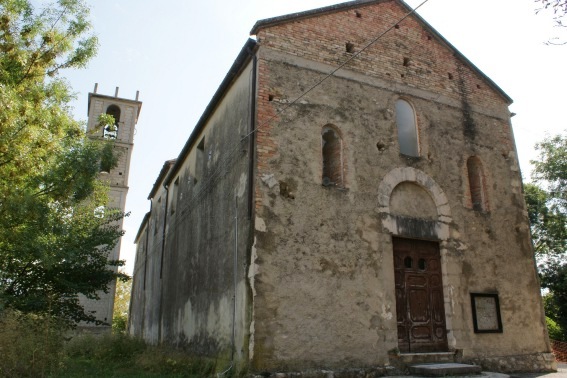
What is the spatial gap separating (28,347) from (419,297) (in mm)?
7723

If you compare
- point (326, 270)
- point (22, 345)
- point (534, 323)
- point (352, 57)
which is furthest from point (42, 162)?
point (534, 323)

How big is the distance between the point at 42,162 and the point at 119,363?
6.30 meters

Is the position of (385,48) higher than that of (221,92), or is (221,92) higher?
(385,48)

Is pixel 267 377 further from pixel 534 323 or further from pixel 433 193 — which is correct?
pixel 534 323

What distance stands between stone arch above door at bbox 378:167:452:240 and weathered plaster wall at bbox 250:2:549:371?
0.11 feet

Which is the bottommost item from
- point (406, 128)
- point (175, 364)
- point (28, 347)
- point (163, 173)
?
point (175, 364)

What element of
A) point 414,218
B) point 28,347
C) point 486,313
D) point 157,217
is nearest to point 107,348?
point 28,347

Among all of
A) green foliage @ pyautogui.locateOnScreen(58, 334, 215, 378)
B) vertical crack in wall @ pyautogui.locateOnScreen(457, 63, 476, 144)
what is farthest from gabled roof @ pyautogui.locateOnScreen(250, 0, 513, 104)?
green foliage @ pyautogui.locateOnScreen(58, 334, 215, 378)

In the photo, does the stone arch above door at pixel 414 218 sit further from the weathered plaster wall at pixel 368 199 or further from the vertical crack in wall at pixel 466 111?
the vertical crack in wall at pixel 466 111

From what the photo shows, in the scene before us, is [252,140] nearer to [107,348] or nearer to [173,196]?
[107,348]

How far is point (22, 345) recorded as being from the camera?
7.57 m

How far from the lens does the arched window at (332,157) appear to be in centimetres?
1011

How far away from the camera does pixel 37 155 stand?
9.83m

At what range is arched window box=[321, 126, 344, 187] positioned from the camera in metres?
10.1
